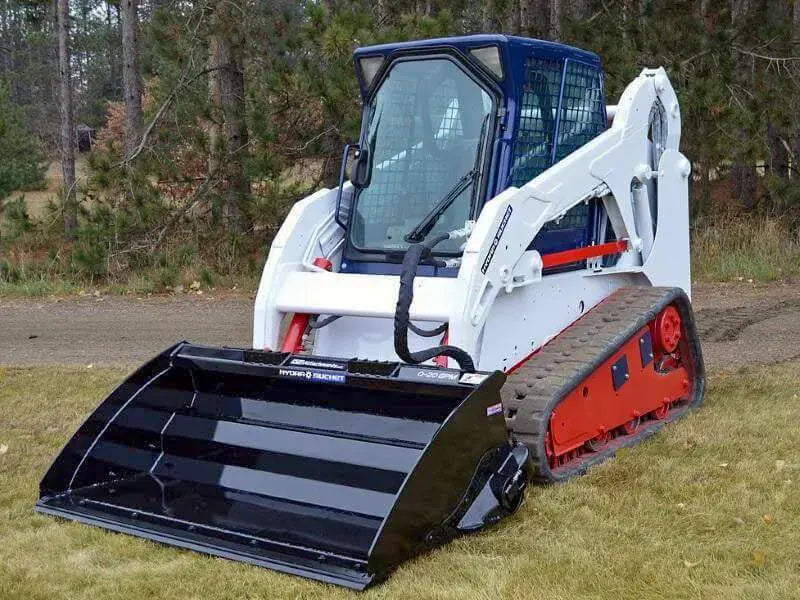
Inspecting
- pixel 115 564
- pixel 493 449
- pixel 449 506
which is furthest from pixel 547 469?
pixel 115 564

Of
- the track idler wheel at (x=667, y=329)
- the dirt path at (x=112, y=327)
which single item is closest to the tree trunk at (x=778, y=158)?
the dirt path at (x=112, y=327)

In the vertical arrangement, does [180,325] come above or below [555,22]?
below

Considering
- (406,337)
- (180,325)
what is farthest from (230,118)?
(406,337)

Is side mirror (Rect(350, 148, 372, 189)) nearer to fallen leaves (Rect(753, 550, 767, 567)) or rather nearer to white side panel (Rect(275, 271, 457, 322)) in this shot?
white side panel (Rect(275, 271, 457, 322))

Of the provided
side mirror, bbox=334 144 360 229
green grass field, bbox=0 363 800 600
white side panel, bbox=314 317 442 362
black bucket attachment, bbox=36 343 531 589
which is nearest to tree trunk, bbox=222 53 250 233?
side mirror, bbox=334 144 360 229

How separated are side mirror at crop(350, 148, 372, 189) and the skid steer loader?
0.04ft

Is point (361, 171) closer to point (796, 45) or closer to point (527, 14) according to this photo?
point (527, 14)

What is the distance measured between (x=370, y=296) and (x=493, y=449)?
1.21 meters

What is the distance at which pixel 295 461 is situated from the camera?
4844 millimetres

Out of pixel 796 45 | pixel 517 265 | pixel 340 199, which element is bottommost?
pixel 517 265

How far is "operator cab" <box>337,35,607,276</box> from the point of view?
18.3 ft

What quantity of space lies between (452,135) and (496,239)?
0.96m

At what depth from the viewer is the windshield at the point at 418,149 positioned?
5.68 metres

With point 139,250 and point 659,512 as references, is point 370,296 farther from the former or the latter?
point 139,250
